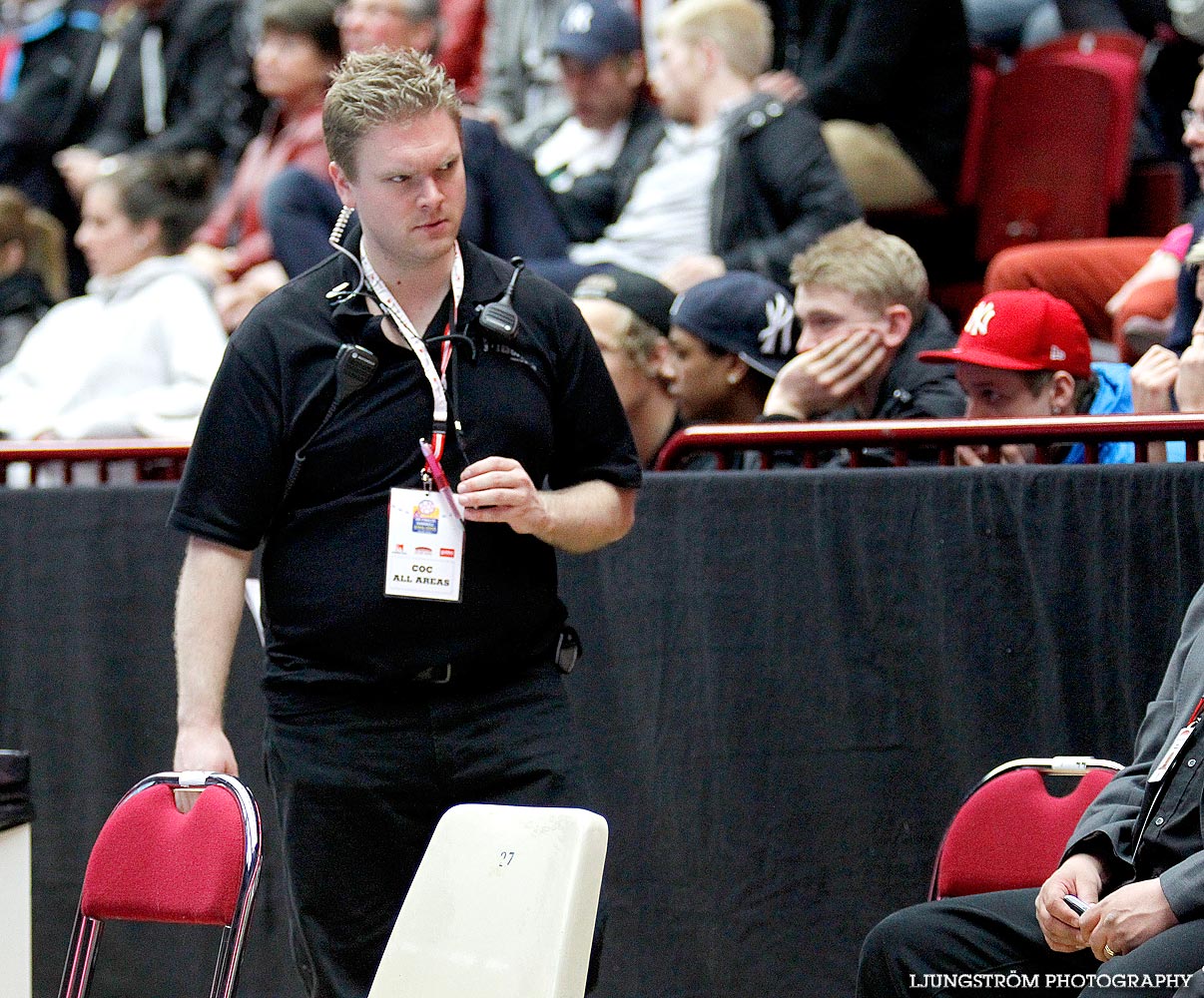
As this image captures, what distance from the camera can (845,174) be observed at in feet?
19.2

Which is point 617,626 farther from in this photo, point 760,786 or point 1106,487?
point 1106,487

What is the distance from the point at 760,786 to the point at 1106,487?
3.09 feet

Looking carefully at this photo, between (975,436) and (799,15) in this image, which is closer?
(975,436)

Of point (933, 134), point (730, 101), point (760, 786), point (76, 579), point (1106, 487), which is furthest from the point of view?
point (933, 134)

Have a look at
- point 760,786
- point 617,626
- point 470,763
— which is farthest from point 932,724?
point 470,763

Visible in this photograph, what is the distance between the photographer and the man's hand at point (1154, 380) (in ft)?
12.4

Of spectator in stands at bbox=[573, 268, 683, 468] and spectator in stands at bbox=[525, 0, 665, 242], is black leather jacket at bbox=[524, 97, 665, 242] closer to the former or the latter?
spectator in stands at bbox=[525, 0, 665, 242]

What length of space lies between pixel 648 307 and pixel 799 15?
2180 millimetres

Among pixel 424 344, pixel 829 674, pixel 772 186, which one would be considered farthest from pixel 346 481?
pixel 772 186

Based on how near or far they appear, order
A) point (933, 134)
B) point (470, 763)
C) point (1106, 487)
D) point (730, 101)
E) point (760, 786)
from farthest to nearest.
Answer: point (933, 134)
point (730, 101)
point (760, 786)
point (1106, 487)
point (470, 763)

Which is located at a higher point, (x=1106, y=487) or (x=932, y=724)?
(x=1106, y=487)

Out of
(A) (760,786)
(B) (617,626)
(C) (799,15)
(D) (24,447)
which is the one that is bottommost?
(A) (760,786)

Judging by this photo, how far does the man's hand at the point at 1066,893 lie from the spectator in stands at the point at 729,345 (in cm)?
205

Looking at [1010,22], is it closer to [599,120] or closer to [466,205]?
[599,120]
